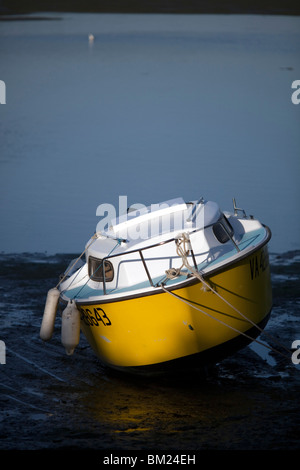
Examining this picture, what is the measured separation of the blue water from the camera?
19.0 metres

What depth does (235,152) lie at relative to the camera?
78.8 feet

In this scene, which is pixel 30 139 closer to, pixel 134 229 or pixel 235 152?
pixel 235 152

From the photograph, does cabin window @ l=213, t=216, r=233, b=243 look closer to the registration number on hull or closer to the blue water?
the registration number on hull

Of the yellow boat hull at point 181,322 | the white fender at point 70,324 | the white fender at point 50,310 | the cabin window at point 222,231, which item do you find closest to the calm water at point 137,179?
the yellow boat hull at point 181,322

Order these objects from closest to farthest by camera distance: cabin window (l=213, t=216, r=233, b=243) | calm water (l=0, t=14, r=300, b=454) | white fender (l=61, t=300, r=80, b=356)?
calm water (l=0, t=14, r=300, b=454), white fender (l=61, t=300, r=80, b=356), cabin window (l=213, t=216, r=233, b=243)

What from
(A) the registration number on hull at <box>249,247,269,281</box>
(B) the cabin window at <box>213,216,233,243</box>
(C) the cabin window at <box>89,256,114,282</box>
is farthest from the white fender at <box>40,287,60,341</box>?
(A) the registration number on hull at <box>249,247,269,281</box>

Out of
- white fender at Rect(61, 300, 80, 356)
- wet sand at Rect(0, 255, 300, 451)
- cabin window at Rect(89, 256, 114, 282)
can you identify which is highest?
cabin window at Rect(89, 256, 114, 282)

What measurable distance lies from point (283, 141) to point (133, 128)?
18.5ft

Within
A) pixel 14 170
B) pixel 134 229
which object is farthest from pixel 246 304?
pixel 14 170

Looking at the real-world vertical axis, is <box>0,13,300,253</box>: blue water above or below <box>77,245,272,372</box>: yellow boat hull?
above

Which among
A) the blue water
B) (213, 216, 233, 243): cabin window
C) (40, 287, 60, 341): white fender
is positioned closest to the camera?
(40, 287, 60, 341): white fender

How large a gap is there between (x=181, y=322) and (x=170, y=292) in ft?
1.49

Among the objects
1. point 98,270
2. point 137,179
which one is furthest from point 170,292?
point 137,179

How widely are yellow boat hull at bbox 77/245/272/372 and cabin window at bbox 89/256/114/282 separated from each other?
1.86ft
